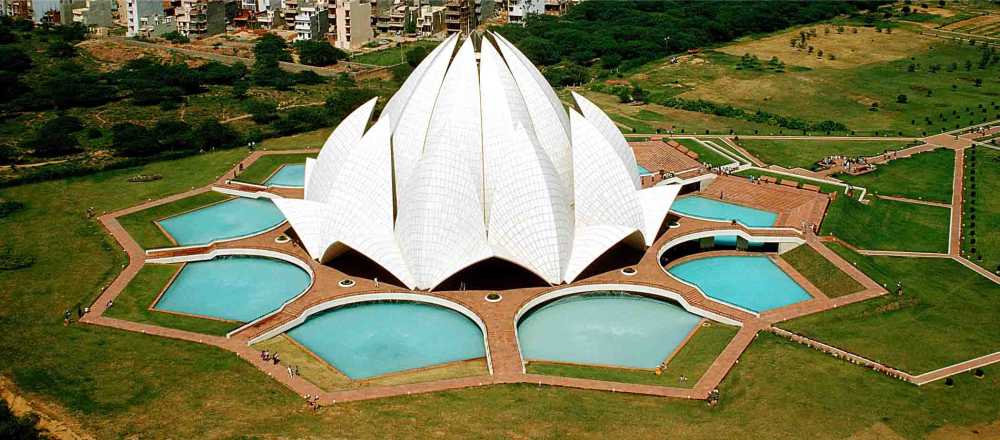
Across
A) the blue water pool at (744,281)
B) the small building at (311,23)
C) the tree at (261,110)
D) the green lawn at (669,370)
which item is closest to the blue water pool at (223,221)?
the tree at (261,110)

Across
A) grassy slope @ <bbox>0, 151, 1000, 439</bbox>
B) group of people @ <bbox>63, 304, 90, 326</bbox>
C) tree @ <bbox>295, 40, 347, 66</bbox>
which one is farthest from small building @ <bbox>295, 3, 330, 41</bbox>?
grassy slope @ <bbox>0, 151, 1000, 439</bbox>

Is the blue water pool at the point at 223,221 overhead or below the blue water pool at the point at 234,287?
overhead

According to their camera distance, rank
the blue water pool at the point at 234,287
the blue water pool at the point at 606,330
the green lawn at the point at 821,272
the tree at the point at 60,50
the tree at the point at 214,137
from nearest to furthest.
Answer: the blue water pool at the point at 606,330 → the blue water pool at the point at 234,287 → the green lawn at the point at 821,272 → the tree at the point at 214,137 → the tree at the point at 60,50

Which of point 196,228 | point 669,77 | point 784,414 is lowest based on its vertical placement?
point 784,414

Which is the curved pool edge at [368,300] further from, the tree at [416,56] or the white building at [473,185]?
the tree at [416,56]

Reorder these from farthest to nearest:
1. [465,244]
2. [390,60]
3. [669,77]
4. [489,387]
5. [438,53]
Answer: [390,60] < [669,77] < [438,53] < [465,244] < [489,387]

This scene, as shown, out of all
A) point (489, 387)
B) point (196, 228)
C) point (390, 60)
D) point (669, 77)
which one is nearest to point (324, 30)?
point (390, 60)

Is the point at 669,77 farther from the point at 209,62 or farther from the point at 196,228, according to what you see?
the point at 196,228
